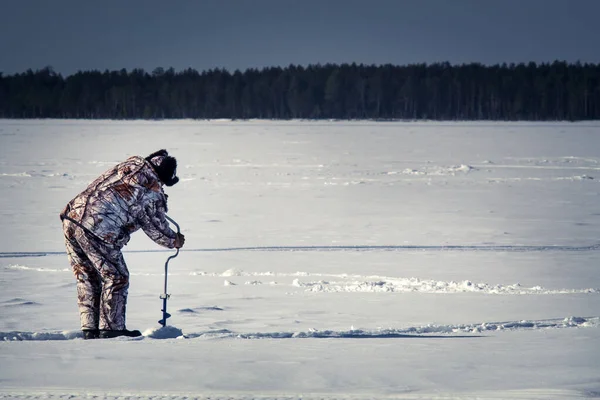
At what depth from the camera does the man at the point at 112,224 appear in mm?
5445

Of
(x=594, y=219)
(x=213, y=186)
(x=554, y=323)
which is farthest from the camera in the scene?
(x=213, y=186)

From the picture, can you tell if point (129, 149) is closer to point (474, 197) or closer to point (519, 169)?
point (519, 169)

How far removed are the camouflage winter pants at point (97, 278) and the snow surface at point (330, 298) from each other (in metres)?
0.17

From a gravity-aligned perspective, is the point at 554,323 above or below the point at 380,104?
below

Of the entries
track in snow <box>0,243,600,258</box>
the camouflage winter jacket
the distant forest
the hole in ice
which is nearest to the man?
the camouflage winter jacket

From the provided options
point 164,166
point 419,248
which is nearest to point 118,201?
point 164,166

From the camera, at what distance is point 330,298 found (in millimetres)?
7602

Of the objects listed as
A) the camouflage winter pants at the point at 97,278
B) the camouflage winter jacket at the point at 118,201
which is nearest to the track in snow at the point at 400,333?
the camouflage winter pants at the point at 97,278

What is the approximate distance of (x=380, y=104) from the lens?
122 metres

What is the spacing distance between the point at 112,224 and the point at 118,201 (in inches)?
5.4

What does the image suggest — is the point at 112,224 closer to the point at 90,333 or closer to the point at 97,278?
the point at 97,278

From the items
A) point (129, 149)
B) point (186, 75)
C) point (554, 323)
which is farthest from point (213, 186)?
point (186, 75)

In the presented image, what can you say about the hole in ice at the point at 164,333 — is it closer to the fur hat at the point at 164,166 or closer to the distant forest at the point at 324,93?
the fur hat at the point at 164,166

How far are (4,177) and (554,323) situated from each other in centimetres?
1710
